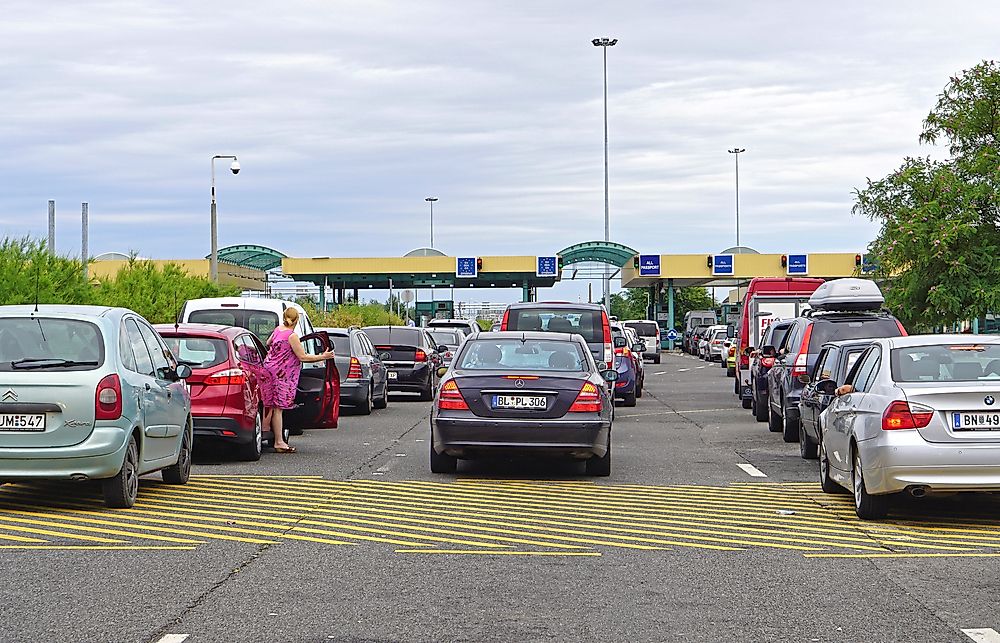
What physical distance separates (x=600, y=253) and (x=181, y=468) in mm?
56952

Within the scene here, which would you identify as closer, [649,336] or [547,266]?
[649,336]

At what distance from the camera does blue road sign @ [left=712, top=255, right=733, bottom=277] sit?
2916 inches

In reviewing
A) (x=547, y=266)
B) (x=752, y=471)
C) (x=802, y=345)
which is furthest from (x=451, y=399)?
(x=547, y=266)

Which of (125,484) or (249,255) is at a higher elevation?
(249,255)

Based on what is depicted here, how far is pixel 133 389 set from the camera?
37.7 feet

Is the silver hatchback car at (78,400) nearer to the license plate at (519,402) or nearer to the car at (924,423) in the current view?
the license plate at (519,402)

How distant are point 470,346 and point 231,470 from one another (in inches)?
107

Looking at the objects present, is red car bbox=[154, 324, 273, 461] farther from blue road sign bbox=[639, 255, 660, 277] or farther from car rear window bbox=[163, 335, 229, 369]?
blue road sign bbox=[639, 255, 660, 277]

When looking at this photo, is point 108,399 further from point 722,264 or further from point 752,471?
point 722,264

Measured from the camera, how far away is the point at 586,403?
1384cm

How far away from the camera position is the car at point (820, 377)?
14680 millimetres

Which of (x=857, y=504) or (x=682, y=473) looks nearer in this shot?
(x=857, y=504)

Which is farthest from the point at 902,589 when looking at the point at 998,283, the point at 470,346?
the point at 998,283

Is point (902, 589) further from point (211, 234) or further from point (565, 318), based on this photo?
point (211, 234)
